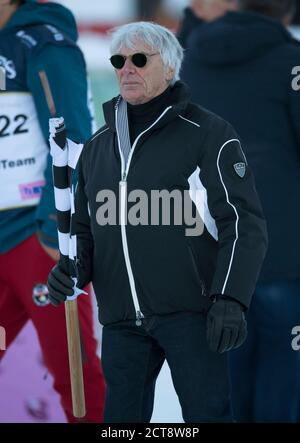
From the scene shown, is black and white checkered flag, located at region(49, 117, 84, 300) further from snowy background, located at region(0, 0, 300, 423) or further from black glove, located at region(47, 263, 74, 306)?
snowy background, located at region(0, 0, 300, 423)

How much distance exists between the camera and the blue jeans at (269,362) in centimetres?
342

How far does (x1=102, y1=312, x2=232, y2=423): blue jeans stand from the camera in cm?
271

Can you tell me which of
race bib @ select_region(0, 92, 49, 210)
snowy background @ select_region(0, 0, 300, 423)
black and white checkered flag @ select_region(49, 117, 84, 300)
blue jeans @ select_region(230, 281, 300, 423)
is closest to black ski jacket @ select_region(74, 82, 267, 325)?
black and white checkered flag @ select_region(49, 117, 84, 300)

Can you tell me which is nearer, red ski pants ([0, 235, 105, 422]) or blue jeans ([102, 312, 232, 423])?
blue jeans ([102, 312, 232, 423])

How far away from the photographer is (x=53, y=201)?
3.28 m

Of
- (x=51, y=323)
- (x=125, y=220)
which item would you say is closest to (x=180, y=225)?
(x=125, y=220)

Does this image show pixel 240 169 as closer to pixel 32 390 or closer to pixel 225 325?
pixel 225 325

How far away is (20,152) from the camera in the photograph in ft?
11.0

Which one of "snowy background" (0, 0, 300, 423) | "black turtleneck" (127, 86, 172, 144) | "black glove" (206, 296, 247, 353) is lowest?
"snowy background" (0, 0, 300, 423)

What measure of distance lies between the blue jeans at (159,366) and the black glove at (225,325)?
4.9 inches

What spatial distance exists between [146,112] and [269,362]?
1.16 meters

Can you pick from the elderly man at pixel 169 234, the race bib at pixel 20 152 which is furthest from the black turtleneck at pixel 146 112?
the race bib at pixel 20 152

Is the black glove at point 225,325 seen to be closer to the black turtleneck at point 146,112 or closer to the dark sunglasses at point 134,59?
the black turtleneck at point 146,112

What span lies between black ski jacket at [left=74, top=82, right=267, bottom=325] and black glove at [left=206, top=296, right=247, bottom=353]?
3 centimetres
